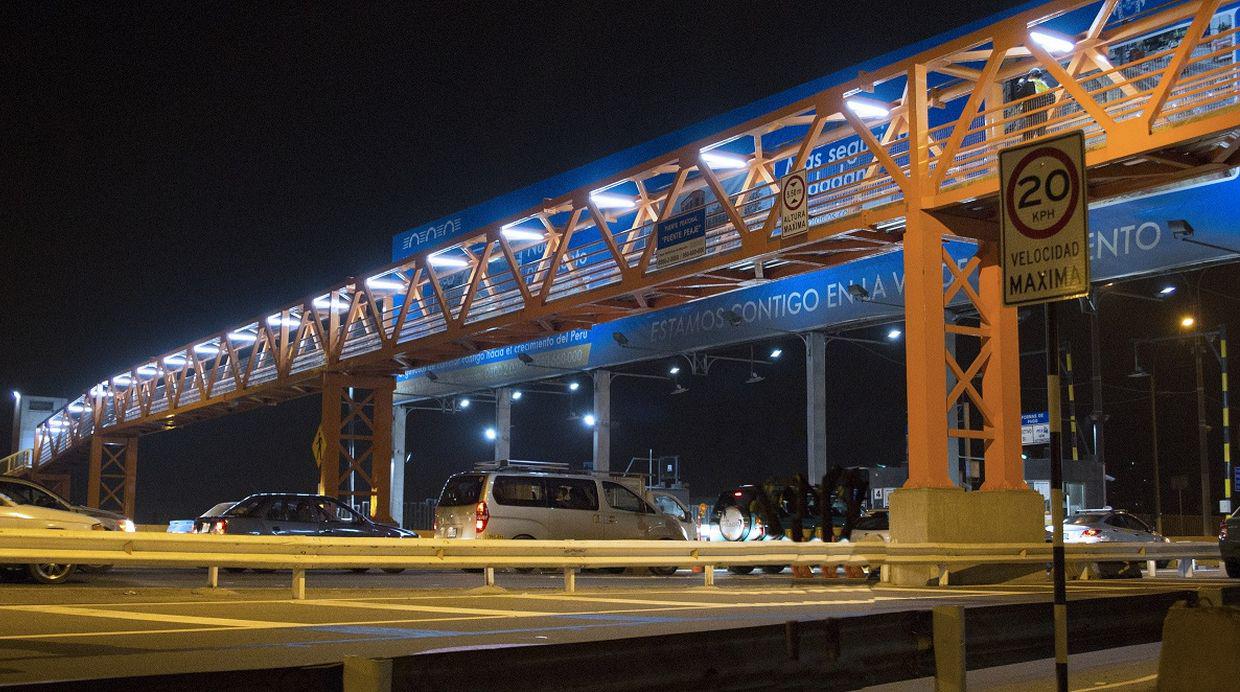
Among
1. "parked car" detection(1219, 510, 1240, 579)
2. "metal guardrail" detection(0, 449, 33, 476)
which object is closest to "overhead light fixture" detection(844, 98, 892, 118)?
"parked car" detection(1219, 510, 1240, 579)

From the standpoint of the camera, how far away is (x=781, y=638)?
5609 mm

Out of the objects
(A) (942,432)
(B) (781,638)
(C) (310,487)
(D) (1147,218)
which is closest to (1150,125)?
(A) (942,432)

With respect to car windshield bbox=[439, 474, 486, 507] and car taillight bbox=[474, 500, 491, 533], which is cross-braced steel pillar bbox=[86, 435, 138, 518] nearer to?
car windshield bbox=[439, 474, 486, 507]

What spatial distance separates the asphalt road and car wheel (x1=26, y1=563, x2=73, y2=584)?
31 centimetres

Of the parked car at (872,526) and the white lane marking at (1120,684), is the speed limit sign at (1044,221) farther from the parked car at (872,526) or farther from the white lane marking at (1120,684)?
the parked car at (872,526)

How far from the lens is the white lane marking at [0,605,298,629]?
11297 millimetres

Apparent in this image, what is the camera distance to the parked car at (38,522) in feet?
58.0

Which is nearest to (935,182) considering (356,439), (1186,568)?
(1186,568)

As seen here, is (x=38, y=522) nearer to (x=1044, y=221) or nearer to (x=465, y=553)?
(x=465, y=553)

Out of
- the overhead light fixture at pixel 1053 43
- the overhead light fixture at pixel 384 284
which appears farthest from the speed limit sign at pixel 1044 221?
the overhead light fixture at pixel 384 284

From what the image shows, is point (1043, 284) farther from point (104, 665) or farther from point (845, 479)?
point (845, 479)

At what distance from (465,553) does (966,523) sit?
764cm

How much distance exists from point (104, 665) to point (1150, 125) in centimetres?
1427

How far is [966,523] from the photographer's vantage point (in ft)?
62.0
